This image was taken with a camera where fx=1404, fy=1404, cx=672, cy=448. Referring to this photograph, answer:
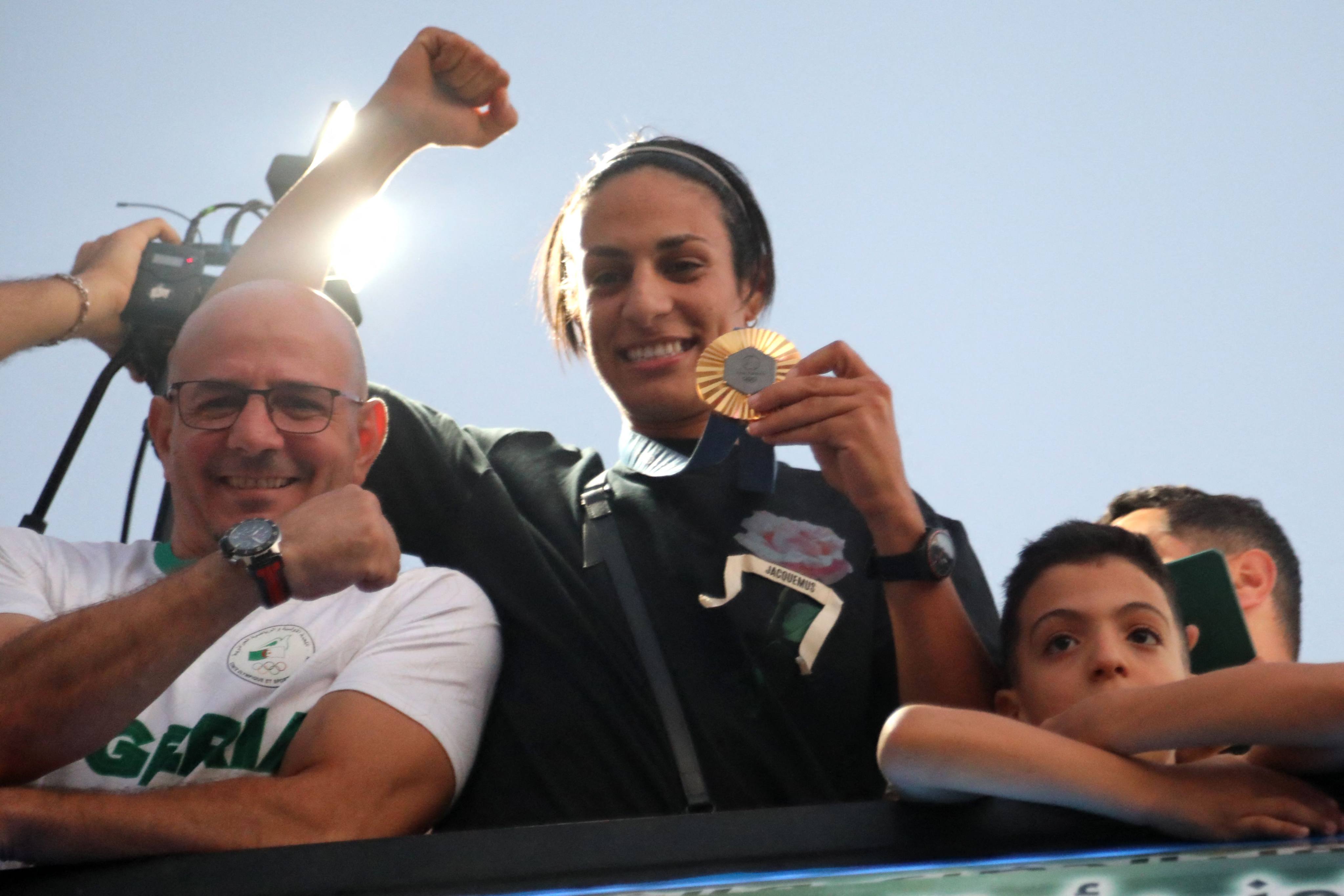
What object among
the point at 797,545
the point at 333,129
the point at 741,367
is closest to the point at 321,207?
the point at 333,129

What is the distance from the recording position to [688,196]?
306cm

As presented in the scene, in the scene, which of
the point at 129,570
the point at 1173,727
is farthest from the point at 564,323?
the point at 1173,727

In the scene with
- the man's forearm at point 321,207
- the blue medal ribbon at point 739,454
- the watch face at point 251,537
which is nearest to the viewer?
the watch face at point 251,537

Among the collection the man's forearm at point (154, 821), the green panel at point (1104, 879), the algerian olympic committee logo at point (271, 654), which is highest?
the algerian olympic committee logo at point (271, 654)

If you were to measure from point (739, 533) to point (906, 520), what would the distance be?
0.41 m

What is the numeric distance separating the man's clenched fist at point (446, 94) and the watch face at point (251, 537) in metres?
1.21

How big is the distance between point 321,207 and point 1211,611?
2011mm

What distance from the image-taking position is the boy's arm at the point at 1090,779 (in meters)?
1.66

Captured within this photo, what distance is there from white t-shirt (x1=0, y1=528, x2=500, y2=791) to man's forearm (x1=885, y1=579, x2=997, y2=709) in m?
0.71

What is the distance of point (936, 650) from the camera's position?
2332 mm

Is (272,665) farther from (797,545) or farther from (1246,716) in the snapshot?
(1246,716)

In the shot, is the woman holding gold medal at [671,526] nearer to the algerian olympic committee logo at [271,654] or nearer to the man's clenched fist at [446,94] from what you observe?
the man's clenched fist at [446,94]

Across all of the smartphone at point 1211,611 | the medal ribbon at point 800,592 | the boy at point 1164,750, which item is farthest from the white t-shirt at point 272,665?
the smartphone at point 1211,611

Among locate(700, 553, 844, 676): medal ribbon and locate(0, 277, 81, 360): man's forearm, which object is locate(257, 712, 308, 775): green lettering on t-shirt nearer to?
locate(700, 553, 844, 676): medal ribbon
